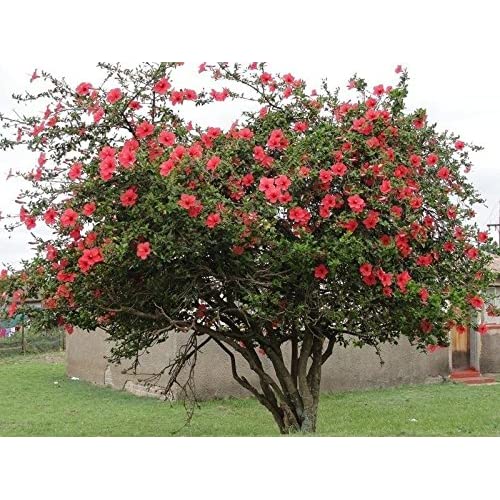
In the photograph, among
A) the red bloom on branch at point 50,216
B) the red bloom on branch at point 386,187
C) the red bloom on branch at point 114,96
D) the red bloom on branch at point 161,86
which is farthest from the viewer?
the red bloom on branch at point 161,86

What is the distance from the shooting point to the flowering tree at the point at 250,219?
18.3 feet

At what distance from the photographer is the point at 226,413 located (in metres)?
11.4

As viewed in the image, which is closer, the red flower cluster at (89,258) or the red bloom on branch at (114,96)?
the red flower cluster at (89,258)

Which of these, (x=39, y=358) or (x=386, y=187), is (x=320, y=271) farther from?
(x=39, y=358)

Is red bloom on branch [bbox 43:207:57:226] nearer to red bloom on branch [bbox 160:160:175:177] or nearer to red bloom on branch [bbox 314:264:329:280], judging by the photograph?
red bloom on branch [bbox 160:160:175:177]

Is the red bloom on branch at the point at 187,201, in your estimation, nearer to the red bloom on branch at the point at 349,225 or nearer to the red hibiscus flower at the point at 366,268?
the red bloom on branch at the point at 349,225

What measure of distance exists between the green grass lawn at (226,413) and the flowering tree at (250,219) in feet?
6.91

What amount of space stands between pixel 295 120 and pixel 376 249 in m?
1.54

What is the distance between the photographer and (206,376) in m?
12.6

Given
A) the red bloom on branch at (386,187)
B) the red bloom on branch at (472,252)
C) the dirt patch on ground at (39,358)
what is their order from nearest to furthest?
the red bloom on branch at (386,187)
the red bloom on branch at (472,252)
the dirt patch on ground at (39,358)

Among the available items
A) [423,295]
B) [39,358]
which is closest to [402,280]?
[423,295]

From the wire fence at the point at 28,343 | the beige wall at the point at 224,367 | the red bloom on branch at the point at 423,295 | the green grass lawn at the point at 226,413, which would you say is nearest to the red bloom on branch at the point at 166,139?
the red bloom on branch at the point at 423,295

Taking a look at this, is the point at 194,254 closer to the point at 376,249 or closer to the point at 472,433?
the point at 376,249

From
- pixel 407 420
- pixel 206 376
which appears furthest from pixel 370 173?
pixel 206 376
